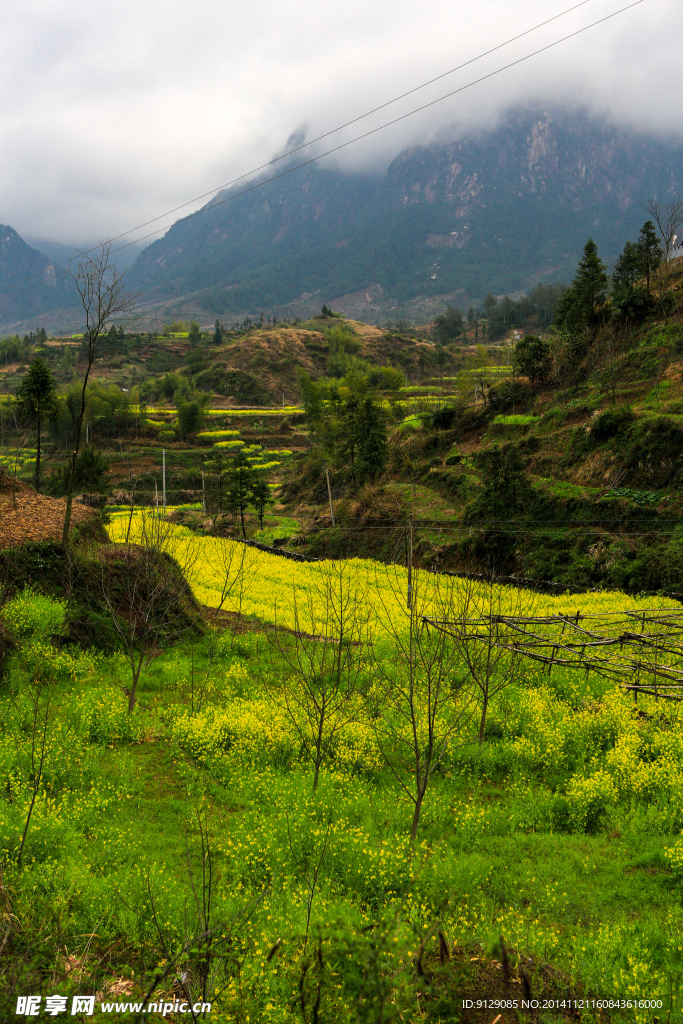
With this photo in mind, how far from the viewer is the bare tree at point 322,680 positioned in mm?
12812

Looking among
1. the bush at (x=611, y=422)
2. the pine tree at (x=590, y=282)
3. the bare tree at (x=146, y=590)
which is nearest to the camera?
the bare tree at (x=146, y=590)

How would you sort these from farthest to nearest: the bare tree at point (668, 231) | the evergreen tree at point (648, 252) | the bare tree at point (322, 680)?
the evergreen tree at point (648, 252) < the bare tree at point (668, 231) < the bare tree at point (322, 680)

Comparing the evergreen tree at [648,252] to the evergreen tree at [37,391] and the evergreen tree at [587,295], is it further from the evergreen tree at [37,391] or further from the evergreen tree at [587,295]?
the evergreen tree at [37,391]

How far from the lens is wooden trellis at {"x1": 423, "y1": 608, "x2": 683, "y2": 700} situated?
1520cm

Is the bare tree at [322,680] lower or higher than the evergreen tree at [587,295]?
lower

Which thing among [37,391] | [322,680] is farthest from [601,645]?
[37,391]

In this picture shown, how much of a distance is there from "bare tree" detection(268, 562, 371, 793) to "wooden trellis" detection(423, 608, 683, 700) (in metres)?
2.47

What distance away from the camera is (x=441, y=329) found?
186 m

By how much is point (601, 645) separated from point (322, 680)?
9453mm

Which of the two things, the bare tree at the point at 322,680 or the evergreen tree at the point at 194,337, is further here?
the evergreen tree at the point at 194,337

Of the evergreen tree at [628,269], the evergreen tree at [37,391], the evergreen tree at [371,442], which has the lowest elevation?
the evergreen tree at [371,442]

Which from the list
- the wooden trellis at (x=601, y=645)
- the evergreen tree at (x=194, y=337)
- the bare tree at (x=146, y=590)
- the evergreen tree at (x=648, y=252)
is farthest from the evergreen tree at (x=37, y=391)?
the evergreen tree at (x=194, y=337)

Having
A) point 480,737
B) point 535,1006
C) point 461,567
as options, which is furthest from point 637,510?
point 535,1006

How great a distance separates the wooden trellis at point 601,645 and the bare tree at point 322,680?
247 centimetres
